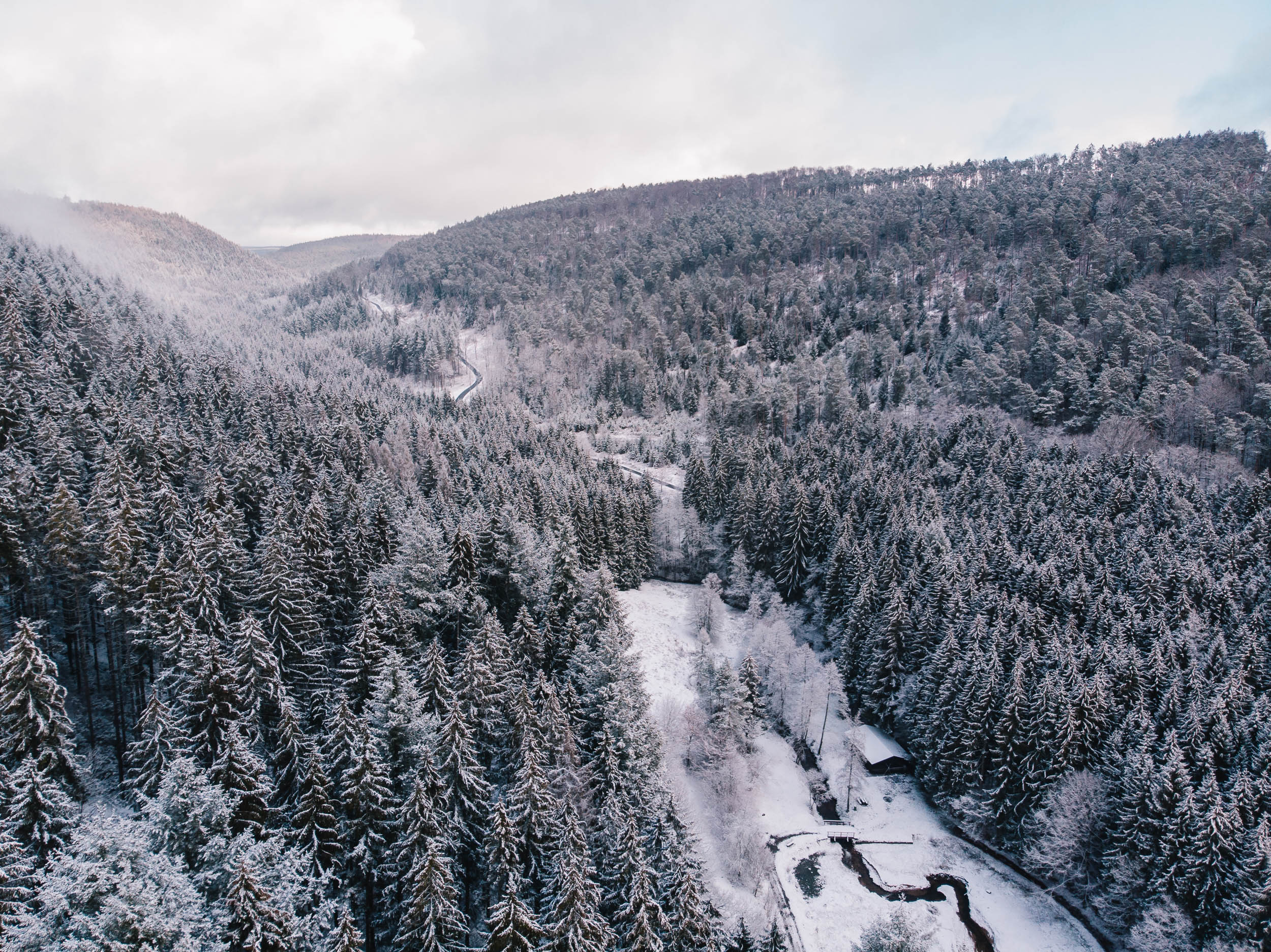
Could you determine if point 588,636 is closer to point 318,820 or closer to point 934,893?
point 318,820

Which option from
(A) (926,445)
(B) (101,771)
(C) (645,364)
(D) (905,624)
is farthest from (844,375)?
(B) (101,771)

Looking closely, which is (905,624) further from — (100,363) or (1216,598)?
(100,363)

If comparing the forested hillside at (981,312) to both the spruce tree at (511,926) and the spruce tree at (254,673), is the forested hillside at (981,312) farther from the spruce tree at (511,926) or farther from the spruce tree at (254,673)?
the spruce tree at (511,926)

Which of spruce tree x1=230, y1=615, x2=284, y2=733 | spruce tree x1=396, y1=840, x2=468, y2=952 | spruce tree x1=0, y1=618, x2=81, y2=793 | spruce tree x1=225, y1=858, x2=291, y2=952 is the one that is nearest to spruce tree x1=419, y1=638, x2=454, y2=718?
spruce tree x1=230, y1=615, x2=284, y2=733

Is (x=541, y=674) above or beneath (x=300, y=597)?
beneath

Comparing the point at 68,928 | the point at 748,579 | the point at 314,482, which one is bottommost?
the point at 748,579

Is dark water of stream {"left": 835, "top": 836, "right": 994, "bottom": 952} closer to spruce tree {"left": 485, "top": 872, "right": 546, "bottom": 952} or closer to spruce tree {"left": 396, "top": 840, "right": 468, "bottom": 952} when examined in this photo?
spruce tree {"left": 485, "top": 872, "right": 546, "bottom": 952}

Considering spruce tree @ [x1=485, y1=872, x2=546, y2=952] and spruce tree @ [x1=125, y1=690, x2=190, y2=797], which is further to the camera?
spruce tree @ [x1=125, y1=690, x2=190, y2=797]
